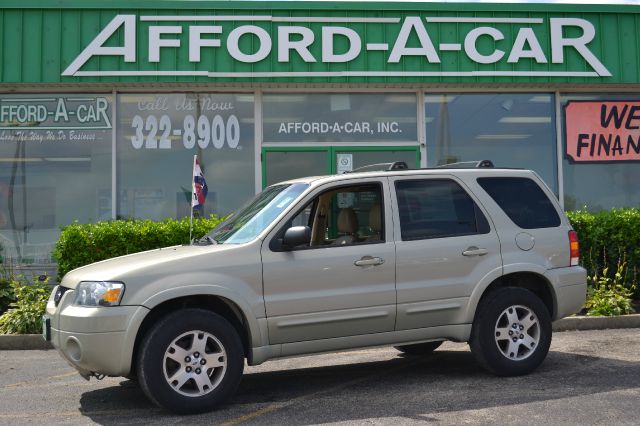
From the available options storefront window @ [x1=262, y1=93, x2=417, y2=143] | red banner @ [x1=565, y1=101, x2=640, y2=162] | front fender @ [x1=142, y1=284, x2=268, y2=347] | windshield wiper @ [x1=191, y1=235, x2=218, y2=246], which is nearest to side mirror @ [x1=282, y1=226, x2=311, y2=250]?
front fender @ [x1=142, y1=284, x2=268, y2=347]

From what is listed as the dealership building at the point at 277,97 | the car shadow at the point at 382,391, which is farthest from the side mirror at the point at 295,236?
the dealership building at the point at 277,97

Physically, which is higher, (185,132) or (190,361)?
(185,132)

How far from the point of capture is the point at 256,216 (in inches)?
235

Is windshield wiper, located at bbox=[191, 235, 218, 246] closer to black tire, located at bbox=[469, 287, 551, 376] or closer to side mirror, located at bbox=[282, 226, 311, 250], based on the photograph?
side mirror, located at bbox=[282, 226, 311, 250]

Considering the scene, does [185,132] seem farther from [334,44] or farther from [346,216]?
[346,216]

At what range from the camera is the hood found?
5172 mm

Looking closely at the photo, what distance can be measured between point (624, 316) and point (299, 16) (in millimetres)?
6804

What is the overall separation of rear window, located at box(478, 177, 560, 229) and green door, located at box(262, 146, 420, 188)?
5.33m

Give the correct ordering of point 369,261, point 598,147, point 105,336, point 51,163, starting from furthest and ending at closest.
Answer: point 598,147
point 51,163
point 369,261
point 105,336

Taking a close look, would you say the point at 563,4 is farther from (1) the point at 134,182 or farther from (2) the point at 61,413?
(2) the point at 61,413

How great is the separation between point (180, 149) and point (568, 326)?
22.6 ft

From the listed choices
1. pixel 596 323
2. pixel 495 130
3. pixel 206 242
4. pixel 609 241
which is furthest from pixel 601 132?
pixel 206 242

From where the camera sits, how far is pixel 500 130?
484 inches

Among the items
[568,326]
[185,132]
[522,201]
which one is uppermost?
[185,132]
